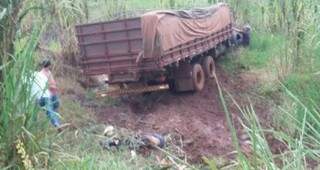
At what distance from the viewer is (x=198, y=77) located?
1382 cm

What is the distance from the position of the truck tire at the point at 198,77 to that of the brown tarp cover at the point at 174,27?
65cm

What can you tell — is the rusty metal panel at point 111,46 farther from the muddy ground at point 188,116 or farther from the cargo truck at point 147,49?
the muddy ground at point 188,116

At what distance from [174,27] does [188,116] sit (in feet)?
5.61

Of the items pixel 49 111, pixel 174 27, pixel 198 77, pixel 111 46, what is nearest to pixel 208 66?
pixel 198 77

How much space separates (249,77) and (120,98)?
356 centimetres

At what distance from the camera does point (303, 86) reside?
8.34 meters

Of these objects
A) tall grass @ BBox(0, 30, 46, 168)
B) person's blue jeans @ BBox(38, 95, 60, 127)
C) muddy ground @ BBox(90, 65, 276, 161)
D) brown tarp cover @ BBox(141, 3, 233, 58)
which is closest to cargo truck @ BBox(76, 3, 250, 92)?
brown tarp cover @ BBox(141, 3, 233, 58)

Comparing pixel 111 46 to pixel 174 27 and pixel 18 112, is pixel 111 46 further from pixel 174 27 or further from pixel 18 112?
pixel 18 112

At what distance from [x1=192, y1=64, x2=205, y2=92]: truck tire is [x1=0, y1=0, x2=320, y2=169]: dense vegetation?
4.03 feet

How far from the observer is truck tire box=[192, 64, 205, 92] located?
44.0 ft

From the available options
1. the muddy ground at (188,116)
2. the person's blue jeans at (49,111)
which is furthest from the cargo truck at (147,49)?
the person's blue jeans at (49,111)

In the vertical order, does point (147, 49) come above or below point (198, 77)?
above

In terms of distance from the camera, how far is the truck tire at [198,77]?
13422mm

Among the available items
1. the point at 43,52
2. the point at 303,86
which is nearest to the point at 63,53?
the point at 43,52
